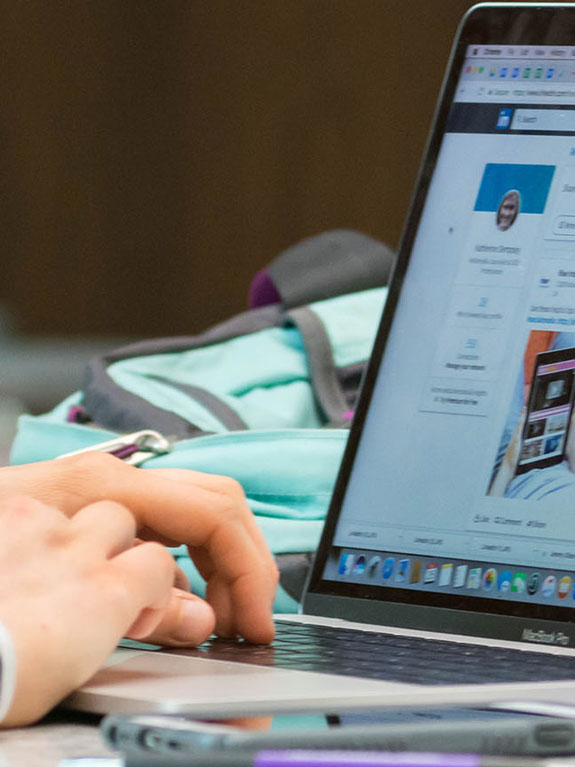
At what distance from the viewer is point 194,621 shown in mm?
607

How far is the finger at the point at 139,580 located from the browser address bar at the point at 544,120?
383 millimetres

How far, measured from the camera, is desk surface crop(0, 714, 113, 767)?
43 centimetres

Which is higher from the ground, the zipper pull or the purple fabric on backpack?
the purple fabric on backpack

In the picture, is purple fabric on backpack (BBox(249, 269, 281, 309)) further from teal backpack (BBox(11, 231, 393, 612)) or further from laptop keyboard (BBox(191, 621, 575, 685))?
laptop keyboard (BBox(191, 621, 575, 685))

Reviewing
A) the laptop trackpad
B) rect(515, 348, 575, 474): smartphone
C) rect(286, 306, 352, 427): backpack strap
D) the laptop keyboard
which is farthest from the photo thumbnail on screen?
rect(286, 306, 352, 427): backpack strap

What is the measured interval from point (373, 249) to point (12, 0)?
116 inches

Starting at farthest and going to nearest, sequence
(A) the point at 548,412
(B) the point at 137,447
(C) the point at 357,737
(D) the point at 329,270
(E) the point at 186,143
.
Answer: (E) the point at 186,143 → (D) the point at 329,270 → (B) the point at 137,447 → (A) the point at 548,412 → (C) the point at 357,737

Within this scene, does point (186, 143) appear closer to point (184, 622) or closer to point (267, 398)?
point (267, 398)

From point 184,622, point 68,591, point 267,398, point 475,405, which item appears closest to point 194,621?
point 184,622

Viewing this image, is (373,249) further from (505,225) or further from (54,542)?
(54,542)

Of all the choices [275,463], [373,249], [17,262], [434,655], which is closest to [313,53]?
[17,262]

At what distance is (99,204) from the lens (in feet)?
13.3

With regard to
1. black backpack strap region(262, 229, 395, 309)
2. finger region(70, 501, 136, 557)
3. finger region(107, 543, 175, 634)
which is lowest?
finger region(107, 543, 175, 634)

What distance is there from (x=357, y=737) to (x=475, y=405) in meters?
0.39
